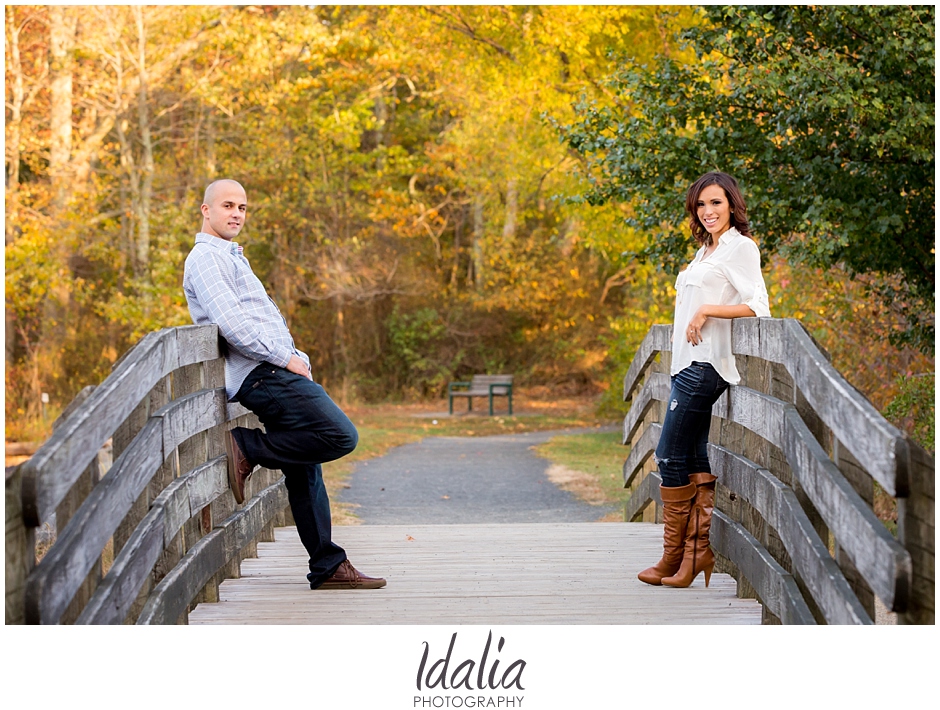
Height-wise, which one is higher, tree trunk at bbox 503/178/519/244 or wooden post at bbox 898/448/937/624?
tree trunk at bbox 503/178/519/244

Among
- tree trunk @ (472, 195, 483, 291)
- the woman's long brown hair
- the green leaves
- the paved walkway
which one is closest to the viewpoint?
the woman's long brown hair

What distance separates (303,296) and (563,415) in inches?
243

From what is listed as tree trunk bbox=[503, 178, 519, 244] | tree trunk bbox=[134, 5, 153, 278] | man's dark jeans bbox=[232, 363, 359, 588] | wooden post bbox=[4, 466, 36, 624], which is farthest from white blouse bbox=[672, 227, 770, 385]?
tree trunk bbox=[503, 178, 519, 244]

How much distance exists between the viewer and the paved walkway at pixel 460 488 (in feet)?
33.7

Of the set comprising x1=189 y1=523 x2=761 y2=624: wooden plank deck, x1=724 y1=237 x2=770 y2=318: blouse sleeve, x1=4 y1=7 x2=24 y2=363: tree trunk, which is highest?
x1=4 y1=7 x2=24 y2=363: tree trunk

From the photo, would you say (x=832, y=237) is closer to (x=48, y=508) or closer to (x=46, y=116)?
(x=48, y=508)

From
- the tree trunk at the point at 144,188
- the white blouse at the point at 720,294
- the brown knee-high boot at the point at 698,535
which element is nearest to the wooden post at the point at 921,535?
the white blouse at the point at 720,294

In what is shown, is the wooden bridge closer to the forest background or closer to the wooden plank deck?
the wooden plank deck

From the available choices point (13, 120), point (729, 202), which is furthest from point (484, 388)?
point (729, 202)

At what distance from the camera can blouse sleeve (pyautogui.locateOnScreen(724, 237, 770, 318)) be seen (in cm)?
434

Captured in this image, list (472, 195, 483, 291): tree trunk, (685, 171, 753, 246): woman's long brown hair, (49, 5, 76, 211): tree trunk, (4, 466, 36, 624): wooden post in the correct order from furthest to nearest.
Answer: (472, 195, 483, 291): tree trunk
(49, 5, 76, 211): tree trunk
(685, 171, 753, 246): woman's long brown hair
(4, 466, 36, 624): wooden post
